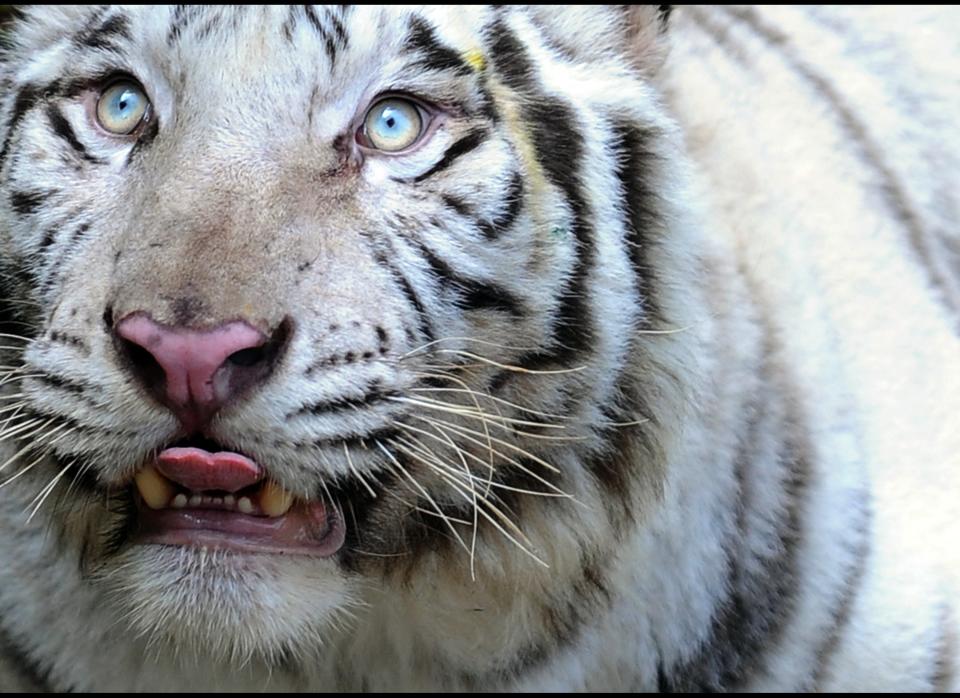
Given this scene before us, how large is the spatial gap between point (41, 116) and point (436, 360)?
41 cm

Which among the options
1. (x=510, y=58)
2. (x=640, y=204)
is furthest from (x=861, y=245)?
(x=510, y=58)

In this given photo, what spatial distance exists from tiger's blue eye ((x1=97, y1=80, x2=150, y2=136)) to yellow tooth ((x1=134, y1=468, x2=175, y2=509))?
301 millimetres

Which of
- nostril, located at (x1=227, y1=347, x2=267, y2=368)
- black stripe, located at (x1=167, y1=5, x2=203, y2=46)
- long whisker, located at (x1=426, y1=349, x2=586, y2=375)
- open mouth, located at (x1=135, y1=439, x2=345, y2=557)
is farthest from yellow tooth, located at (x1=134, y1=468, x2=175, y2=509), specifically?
black stripe, located at (x1=167, y1=5, x2=203, y2=46)

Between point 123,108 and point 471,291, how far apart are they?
0.33 m

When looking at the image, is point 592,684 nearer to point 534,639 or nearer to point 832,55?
point 534,639

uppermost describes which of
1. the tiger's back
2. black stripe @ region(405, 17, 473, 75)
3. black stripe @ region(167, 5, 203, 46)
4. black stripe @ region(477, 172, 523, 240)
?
black stripe @ region(167, 5, 203, 46)

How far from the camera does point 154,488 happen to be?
1063 millimetres

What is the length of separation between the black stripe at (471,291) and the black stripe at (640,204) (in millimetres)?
147

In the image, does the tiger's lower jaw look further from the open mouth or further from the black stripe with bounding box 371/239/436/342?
the black stripe with bounding box 371/239/436/342

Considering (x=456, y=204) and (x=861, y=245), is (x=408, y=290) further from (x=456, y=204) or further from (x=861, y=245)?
(x=861, y=245)

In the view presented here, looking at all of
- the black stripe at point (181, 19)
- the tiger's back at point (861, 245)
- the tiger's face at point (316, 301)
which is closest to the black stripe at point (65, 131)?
the tiger's face at point (316, 301)

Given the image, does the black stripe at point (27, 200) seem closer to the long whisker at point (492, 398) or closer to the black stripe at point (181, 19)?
the black stripe at point (181, 19)

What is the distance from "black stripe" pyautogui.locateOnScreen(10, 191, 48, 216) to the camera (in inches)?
44.9

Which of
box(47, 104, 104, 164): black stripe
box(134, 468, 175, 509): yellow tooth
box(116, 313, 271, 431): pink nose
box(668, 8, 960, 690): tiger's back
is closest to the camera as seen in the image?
box(116, 313, 271, 431): pink nose
